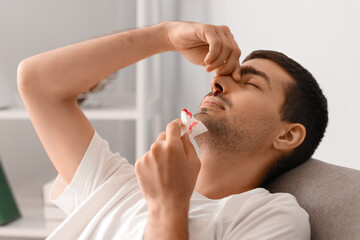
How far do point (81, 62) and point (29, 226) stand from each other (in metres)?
1.29

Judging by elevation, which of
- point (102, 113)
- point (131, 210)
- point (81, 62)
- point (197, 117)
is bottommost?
point (102, 113)

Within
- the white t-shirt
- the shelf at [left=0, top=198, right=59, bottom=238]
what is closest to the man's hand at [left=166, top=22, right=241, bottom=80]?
the white t-shirt

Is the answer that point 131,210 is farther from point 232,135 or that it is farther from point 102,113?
point 102,113

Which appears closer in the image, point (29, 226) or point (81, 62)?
point (81, 62)

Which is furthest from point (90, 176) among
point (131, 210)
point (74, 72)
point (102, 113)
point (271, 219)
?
point (102, 113)

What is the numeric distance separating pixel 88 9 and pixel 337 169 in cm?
188

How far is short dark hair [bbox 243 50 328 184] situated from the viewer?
51.6 inches

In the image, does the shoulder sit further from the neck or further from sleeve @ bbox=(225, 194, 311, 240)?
the neck

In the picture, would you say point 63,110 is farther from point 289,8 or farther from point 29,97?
point 289,8

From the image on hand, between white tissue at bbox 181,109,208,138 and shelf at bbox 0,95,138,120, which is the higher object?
white tissue at bbox 181,109,208,138

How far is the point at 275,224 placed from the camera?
41.3 inches

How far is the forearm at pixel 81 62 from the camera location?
130cm

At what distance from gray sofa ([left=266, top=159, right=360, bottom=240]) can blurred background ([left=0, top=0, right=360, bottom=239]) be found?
1.71ft

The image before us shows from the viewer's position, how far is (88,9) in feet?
8.87
